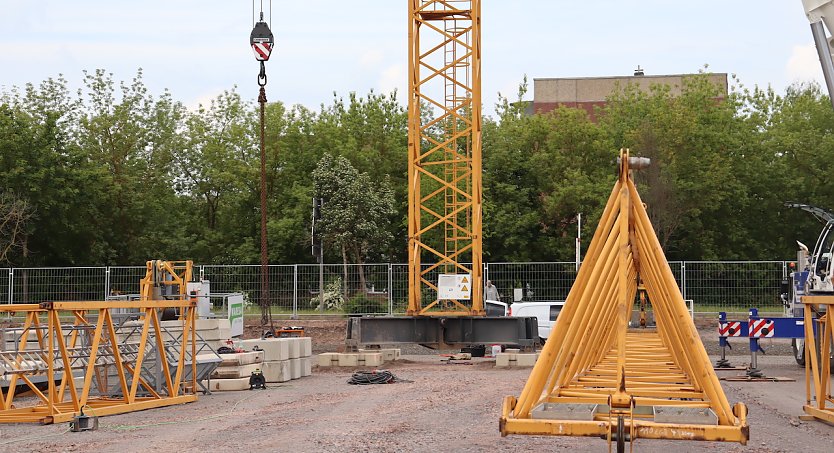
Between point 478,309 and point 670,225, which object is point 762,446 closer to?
point 478,309

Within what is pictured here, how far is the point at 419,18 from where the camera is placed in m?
27.6

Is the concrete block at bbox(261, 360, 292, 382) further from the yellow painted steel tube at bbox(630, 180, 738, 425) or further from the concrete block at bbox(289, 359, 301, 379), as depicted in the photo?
the yellow painted steel tube at bbox(630, 180, 738, 425)

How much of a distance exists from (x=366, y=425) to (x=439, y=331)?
13.4m

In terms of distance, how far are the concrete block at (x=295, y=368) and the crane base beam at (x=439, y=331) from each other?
12.4 feet

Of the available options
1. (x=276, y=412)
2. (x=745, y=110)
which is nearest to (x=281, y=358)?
(x=276, y=412)

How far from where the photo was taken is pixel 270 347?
840 inches

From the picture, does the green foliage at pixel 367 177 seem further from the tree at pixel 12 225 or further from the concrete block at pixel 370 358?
the concrete block at pixel 370 358

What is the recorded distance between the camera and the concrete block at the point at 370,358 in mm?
25000

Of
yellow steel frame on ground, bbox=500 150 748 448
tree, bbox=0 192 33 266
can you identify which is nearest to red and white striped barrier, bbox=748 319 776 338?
yellow steel frame on ground, bbox=500 150 748 448

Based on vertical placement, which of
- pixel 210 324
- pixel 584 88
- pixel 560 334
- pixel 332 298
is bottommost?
pixel 210 324

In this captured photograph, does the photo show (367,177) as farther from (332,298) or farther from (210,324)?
(210,324)

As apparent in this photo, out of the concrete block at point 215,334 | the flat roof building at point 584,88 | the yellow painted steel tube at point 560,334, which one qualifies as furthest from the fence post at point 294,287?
the flat roof building at point 584,88

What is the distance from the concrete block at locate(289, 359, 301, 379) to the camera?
71.7 feet

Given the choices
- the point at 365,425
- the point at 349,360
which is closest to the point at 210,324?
the point at 349,360
